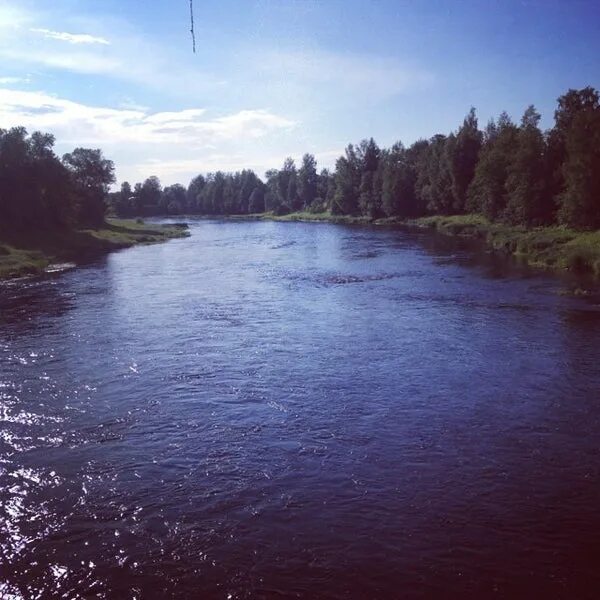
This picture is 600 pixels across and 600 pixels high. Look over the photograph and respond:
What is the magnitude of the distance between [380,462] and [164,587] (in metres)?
6.65

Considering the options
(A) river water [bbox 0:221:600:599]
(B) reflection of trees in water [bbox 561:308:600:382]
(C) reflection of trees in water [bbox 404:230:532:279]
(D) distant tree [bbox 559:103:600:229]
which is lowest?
(A) river water [bbox 0:221:600:599]

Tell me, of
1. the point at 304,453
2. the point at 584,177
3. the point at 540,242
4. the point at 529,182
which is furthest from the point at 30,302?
the point at 529,182

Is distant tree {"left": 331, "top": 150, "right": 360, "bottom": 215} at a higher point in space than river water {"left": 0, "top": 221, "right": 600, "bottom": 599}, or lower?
higher

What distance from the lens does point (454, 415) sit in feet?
62.2

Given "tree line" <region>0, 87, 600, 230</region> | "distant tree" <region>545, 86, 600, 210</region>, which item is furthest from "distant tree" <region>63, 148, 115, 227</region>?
"distant tree" <region>545, 86, 600, 210</region>

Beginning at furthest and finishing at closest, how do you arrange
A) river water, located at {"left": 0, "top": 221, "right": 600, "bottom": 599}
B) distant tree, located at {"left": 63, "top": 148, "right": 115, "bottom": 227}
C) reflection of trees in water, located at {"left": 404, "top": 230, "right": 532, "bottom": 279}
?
distant tree, located at {"left": 63, "top": 148, "right": 115, "bottom": 227} < reflection of trees in water, located at {"left": 404, "top": 230, "right": 532, "bottom": 279} < river water, located at {"left": 0, "top": 221, "right": 600, "bottom": 599}

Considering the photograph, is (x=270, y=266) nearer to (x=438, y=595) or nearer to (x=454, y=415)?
(x=454, y=415)

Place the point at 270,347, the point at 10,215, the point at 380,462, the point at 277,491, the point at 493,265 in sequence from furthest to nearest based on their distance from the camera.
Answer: the point at 10,215 < the point at 493,265 < the point at 270,347 < the point at 380,462 < the point at 277,491

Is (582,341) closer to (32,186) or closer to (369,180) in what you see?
(32,186)

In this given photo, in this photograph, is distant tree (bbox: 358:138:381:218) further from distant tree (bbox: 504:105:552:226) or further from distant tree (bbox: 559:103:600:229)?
distant tree (bbox: 559:103:600:229)

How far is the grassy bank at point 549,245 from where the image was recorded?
4738 centimetres

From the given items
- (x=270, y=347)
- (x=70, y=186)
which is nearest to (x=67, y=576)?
(x=270, y=347)

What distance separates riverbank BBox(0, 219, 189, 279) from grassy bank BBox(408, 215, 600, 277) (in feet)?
154

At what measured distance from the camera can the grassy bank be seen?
155 ft
